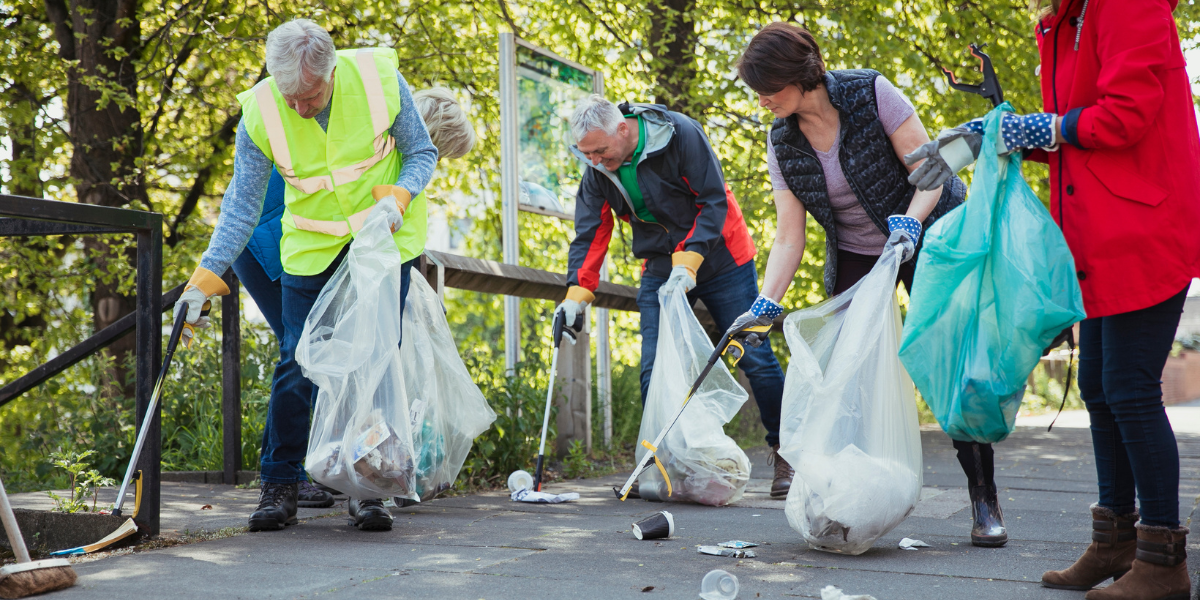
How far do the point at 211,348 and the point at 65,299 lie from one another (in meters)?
3.86

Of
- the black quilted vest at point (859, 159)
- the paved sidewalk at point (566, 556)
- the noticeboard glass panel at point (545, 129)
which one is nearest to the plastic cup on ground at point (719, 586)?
the paved sidewalk at point (566, 556)

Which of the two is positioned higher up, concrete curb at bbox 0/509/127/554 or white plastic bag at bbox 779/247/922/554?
white plastic bag at bbox 779/247/922/554

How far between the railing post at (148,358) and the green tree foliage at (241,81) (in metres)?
4.22

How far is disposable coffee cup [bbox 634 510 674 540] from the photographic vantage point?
291 centimetres

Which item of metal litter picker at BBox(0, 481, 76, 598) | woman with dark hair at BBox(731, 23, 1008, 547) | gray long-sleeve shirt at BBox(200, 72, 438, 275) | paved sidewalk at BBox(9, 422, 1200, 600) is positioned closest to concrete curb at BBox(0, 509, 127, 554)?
paved sidewalk at BBox(9, 422, 1200, 600)

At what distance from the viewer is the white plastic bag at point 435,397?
3062 millimetres

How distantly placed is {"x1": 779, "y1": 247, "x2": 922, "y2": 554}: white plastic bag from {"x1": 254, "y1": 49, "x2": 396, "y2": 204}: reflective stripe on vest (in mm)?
1471

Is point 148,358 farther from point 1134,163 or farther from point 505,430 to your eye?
point 1134,163

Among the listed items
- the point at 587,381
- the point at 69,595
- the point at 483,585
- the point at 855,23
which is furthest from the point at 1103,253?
the point at 855,23

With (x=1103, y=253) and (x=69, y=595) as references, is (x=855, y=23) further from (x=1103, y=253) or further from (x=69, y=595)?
(x=69, y=595)

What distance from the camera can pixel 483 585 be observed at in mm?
2262

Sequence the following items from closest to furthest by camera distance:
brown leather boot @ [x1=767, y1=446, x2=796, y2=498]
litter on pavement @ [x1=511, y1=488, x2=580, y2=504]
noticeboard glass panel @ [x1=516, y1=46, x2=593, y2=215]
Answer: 1. litter on pavement @ [x1=511, y1=488, x2=580, y2=504]
2. brown leather boot @ [x1=767, y1=446, x2=796, y2=498]
3. noticeboard glass panel @ [x1=516, y1=46, x2=593, y2=215]

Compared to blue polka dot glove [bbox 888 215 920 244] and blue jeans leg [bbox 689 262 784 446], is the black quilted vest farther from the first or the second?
blue jeans leg [bbox 689 262 784 446]

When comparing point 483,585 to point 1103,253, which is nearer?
point 1103,253
